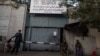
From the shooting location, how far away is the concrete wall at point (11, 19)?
1814cm

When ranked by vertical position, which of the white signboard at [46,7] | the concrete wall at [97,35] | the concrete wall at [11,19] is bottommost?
the concrete wall at [97,35]

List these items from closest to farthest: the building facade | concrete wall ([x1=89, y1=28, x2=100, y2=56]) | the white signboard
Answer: concrete wall ([x1=89, y1=28, x2=100, y2=56]) → the white signboard → the building facade

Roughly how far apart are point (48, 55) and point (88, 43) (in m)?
3.31

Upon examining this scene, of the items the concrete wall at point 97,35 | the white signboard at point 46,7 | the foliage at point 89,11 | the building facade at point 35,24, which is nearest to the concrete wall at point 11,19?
the building facade at point 35,24

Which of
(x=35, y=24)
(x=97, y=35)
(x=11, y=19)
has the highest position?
(x=11, y=19)

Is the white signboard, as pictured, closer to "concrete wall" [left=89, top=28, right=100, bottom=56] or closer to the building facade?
the building facade

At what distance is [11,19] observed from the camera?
59.9 feet

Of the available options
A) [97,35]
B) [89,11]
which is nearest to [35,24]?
[97,35]

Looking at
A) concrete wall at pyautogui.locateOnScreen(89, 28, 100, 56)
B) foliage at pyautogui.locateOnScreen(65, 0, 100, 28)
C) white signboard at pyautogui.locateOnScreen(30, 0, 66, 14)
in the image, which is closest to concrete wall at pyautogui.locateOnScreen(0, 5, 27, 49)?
white signboard at pyautogui.locateOnScreen(30, 0, 66, 14)

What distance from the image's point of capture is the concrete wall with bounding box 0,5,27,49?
18141mm

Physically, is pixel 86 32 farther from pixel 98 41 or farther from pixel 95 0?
pixel 95 0

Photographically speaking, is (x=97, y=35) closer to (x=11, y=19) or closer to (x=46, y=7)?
(x=46, y=7)

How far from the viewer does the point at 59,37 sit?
18391 millimetres

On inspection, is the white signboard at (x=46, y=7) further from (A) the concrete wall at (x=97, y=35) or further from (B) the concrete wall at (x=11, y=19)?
(A) the concrete wall at (x=97, y=35)
